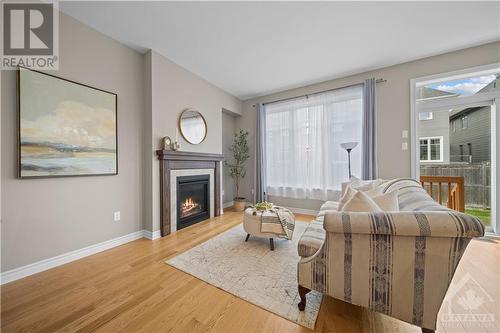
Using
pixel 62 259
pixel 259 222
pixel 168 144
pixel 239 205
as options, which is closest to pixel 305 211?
pixel 239 205

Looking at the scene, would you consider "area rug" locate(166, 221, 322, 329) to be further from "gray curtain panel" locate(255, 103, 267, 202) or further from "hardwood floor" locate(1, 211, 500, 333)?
"gray curtain panel" locate(255, 103, 267, 202)

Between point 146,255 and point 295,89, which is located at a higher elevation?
point 295,89

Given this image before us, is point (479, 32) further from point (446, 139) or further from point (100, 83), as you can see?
point (100, 83)

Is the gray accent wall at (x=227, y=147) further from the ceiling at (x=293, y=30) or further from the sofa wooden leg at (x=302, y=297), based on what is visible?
the sofa wooden leg at (x=302, y=297)

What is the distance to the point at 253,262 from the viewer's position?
198 centimetres

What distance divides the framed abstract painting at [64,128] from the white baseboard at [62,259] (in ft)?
2.86

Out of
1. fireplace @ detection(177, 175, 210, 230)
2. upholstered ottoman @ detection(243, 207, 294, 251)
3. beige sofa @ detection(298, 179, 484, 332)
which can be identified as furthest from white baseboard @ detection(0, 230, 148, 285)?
beige sofa @ detection(298, 179, 484, 332)

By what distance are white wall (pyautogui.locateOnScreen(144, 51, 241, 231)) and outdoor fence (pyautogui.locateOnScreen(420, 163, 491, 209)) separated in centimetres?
415

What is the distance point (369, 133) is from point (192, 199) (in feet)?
10.9

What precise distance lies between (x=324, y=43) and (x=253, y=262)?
2.94 metres

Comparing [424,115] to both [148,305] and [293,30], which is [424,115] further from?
[148,305]

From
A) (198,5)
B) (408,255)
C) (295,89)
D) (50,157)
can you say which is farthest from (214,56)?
(408,255)

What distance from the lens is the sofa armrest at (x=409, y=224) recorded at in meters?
0.89

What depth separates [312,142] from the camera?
12.4 ft
